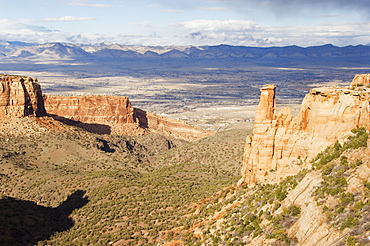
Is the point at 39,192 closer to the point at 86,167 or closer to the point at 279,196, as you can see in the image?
the point at 86,167

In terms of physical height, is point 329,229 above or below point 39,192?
above

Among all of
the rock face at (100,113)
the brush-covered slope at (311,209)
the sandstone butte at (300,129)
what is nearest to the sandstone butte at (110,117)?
the rock face at (100,113)

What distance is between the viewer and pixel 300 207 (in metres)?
22.1

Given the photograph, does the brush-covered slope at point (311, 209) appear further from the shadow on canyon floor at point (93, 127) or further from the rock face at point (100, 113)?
the rock face at point (100, 113)

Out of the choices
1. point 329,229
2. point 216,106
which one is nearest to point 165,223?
point 329,229

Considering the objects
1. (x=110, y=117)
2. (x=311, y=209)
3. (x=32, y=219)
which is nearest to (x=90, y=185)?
(x=32, y=219)

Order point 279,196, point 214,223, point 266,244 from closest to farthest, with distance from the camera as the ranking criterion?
point 266,244, point 279,196, point 214,223

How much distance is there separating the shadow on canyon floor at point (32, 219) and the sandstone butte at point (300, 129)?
17.5m

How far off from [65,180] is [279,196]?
3164 centimetres

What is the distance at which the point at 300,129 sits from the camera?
29.0 m

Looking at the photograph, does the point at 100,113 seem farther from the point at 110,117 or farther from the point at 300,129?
the point at 300,129

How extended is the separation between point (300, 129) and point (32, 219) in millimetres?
24991

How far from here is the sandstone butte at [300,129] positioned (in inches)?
1011

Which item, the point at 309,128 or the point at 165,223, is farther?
the point at 165,223
